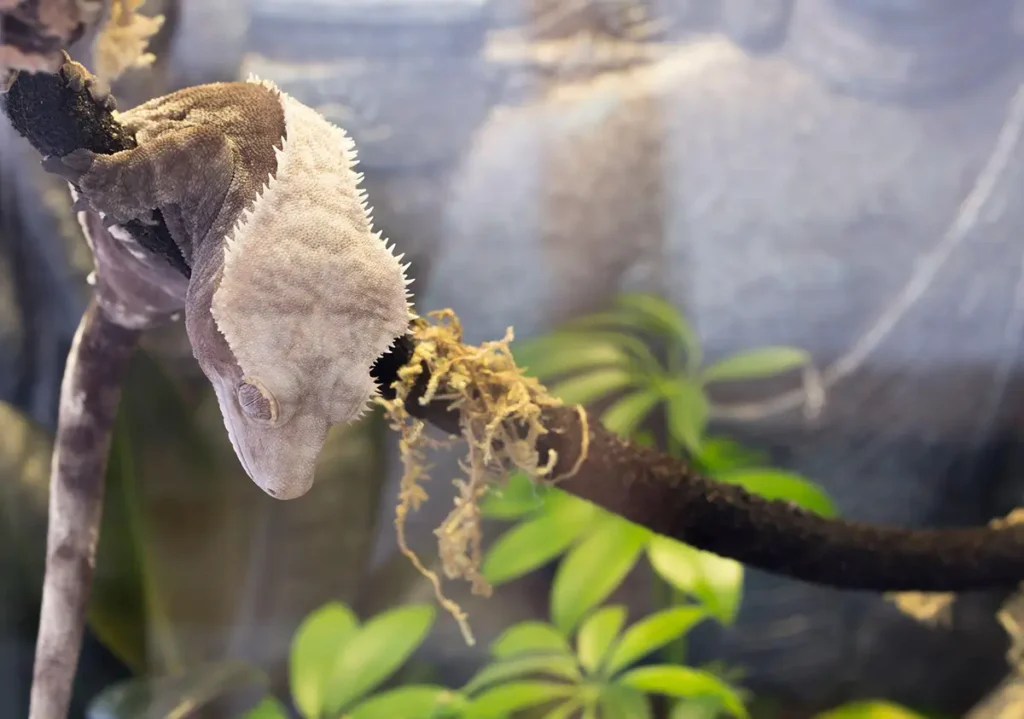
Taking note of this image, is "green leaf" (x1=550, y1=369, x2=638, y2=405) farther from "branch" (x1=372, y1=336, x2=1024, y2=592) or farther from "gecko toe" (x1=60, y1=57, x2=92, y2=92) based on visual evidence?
"gecko toe" (x1=60, y1=57, x2=92, y2=92)

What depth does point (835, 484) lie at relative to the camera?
1.89 metres

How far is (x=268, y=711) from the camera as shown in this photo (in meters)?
1.30

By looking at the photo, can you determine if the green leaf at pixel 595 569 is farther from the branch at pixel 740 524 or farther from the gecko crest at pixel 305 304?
the gecko crest at pixel 305 304

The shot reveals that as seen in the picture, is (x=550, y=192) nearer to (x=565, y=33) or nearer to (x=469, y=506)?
(x=565, y=33)

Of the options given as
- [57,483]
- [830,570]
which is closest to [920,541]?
[830,570]

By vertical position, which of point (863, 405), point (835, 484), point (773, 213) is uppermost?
point (773, 213)

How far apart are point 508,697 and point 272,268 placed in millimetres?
985

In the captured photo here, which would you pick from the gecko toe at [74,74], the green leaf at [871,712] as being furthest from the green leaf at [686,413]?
the gecko toe at [74,74]

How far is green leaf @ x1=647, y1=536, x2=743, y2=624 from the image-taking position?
1222 mm

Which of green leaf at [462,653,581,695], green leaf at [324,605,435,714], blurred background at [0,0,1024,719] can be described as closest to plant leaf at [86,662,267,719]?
blurred background at [0,0,1024,719]

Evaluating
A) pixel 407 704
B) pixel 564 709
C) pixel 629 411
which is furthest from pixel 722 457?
pixel 407 704

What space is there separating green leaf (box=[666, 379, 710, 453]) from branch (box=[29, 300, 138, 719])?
1.02 m

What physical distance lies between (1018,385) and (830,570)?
3.53 feet

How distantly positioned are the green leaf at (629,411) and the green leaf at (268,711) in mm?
817
